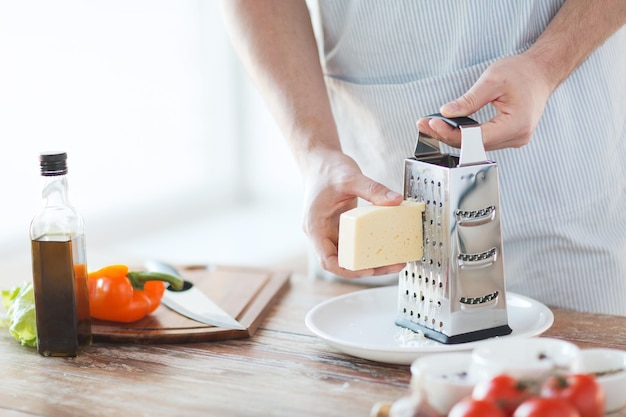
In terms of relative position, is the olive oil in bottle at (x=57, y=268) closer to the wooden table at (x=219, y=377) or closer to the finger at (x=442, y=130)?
the wooden table at (x=219, y=377)

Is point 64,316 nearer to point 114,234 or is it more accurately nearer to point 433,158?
point 433,158

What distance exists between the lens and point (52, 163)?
54.6 inches

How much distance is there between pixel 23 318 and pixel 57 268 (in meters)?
0.15

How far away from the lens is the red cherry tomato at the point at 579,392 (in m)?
0.99

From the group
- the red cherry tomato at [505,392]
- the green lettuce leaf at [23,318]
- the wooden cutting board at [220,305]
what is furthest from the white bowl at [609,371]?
the green lettuce leaf at [23,318]

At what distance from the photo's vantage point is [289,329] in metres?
1.61

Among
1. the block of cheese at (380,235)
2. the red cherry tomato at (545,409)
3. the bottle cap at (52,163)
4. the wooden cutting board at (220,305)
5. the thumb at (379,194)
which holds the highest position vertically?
the bottle cap at (52,163)

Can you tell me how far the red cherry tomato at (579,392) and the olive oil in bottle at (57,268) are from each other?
2.75 feet

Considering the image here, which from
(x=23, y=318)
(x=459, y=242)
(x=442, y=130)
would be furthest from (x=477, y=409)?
(x=23, y=318)

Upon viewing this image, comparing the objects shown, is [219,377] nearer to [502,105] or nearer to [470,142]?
[470,142]

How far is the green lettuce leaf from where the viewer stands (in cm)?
152

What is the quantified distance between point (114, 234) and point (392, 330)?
8.48 feet

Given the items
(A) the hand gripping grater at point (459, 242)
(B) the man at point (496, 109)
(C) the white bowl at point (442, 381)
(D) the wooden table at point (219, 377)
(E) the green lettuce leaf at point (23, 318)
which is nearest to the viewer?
(C) the white bowl at point (442, 381)

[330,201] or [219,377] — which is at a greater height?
[330,201]
